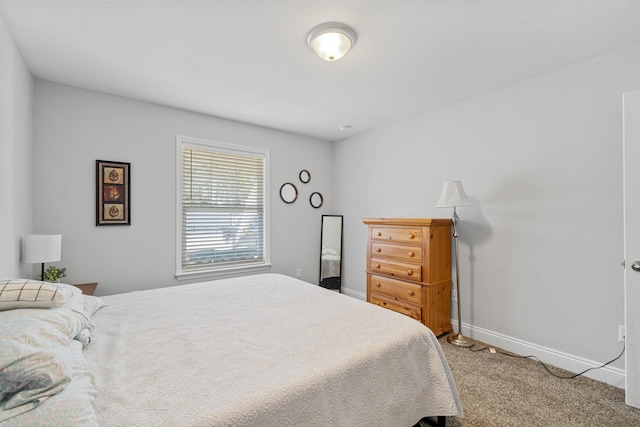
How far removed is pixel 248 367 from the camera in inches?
48.8

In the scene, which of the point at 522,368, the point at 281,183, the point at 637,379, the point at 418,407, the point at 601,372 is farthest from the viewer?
the point at 281,183

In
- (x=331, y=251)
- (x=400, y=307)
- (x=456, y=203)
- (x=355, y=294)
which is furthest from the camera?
(x=331, y=251)

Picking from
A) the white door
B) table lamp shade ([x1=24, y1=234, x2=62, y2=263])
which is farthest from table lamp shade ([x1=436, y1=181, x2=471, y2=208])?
table lamp shade ([x1=24, y1=234, x2=62, y2=263])

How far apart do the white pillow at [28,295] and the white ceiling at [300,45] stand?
64.2 inches

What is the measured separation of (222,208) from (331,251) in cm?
180

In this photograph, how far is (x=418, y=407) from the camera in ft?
4.87

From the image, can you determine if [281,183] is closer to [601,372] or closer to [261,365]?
[261,365]

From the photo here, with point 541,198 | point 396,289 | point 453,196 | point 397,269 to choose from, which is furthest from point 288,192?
point 541,198

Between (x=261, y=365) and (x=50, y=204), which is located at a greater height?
(x=50, y=204)

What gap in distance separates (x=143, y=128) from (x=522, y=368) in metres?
4.32

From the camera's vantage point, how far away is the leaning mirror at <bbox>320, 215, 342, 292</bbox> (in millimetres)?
4613

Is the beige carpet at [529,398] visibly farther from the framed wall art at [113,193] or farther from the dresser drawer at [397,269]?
the framed wall art at [113,193]

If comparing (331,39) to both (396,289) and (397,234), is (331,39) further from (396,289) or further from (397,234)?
(396,289)

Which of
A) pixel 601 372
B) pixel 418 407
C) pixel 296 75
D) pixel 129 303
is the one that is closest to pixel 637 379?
pixel 601 372
